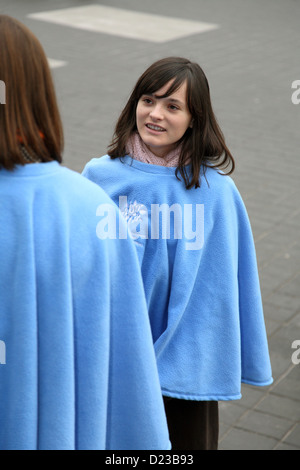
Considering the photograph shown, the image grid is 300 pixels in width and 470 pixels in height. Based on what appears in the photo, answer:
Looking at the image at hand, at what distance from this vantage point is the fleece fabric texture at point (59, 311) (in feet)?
6.56

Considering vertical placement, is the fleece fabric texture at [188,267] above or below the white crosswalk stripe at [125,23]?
above

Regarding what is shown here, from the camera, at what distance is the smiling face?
2.83 meters

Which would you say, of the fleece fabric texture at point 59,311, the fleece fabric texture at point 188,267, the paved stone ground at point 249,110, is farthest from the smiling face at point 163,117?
the paved stone ground at point 249,110

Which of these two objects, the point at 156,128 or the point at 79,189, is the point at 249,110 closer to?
the point at 156,128

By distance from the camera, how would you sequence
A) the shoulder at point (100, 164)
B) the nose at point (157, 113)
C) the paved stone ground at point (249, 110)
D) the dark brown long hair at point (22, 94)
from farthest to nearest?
1. the paved stone ground at point (249, 110)
2. the shoulder at point (100, 164)
3. the nose at point (157, 113)
4. the dark brown long hair at point (22, 94)

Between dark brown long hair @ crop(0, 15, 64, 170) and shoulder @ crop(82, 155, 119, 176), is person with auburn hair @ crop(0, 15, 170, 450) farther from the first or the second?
shoulder @ crop(82, 155, 119, 176)

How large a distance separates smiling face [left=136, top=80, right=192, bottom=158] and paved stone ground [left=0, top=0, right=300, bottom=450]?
5.45ft

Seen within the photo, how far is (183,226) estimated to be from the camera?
9.29 ft

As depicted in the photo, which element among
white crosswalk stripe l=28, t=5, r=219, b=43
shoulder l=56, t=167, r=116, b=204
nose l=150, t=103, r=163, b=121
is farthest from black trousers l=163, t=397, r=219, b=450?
white crosswalk stripe l=28, t=5, r=219, b=43

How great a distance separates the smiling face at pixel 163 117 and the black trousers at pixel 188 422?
0.92 m

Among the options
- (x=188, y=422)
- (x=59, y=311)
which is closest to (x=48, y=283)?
(x=59, y=311)

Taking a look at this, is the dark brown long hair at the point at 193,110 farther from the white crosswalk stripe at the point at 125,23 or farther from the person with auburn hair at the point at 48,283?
the white crosswalk stripe at the point at 125,23

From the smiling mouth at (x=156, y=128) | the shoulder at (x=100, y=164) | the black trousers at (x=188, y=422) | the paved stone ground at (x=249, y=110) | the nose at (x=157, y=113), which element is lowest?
the paved stone ground at (x=249, y=110)

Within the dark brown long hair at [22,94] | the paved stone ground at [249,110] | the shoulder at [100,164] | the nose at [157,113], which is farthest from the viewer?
the paved stone ground at [249,110]
